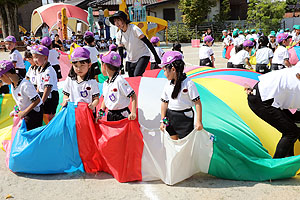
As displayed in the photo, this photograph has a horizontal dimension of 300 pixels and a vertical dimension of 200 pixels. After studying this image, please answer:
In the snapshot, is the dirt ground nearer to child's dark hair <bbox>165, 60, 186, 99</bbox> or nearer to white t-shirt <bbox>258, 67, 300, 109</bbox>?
white t-shirt <bbox>258, 67, 300, 109</bbox>

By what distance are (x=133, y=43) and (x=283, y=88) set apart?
273 cm

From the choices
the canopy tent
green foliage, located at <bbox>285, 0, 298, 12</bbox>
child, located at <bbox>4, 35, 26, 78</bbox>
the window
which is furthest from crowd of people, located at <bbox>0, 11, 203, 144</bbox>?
green foliage, located at <bbox>285, 0, 298, 12</bbox>

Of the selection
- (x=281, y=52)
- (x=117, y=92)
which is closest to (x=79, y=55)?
(x=117, y=92)

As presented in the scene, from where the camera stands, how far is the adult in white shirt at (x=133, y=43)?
5.19 m

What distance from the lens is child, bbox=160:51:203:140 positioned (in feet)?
11.3

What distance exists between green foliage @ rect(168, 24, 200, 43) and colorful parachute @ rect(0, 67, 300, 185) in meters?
26.1

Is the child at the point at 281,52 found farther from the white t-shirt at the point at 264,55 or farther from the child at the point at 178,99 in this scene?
the child at the point at 178,99

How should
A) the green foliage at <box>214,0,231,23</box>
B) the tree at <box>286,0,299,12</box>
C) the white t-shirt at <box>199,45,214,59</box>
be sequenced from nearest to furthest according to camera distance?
1. the white t-shirt at <box>199,45,214,59</box>
2. the green foliage at <box>214,0,231,23</box>
3. the tree at <box>286,0,299,12</box>

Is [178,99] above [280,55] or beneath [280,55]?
beneath

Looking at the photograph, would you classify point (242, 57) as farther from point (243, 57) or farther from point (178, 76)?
point (178, 76)

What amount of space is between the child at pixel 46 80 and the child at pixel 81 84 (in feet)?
2.51

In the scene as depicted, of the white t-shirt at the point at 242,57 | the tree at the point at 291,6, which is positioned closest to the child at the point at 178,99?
the white t-shirt at the point at 242,57

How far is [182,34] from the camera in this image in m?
29.7

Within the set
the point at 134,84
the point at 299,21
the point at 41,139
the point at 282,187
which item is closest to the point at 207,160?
the point at 282,187
